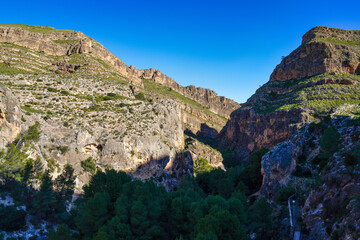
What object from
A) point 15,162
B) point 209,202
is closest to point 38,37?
point 15,162

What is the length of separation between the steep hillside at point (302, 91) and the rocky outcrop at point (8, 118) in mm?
64570

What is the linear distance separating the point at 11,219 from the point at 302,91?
8058 centimetres

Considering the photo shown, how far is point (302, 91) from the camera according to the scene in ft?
239

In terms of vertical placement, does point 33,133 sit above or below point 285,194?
below

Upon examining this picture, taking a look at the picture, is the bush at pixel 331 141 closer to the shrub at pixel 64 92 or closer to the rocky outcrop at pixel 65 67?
the shrub at pixel 64 92

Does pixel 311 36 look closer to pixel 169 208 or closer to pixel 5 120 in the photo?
pixel 169 208

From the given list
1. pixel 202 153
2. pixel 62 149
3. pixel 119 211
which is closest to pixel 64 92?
pixel 62 149

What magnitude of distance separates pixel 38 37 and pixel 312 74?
373 ft

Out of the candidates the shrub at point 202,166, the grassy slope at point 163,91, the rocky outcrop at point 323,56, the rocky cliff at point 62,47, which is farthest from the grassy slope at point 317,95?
the grassy slope at point 163,91

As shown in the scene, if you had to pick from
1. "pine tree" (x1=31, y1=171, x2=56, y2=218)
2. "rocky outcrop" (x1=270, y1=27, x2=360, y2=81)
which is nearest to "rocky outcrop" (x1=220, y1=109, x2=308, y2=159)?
"rocky outcrop" (x1=270, y1=27, x2=360, y2=81)

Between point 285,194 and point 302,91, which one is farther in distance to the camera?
point 302,91

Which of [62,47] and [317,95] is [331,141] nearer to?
[317,95]

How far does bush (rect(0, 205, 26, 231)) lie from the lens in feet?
73.2

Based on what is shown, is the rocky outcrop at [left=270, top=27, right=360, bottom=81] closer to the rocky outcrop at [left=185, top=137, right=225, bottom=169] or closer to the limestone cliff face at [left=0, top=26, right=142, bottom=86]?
the rocky outcrop at [left=185, top=137, right=225, bottom=169]
